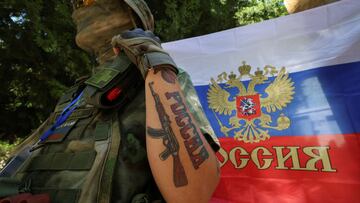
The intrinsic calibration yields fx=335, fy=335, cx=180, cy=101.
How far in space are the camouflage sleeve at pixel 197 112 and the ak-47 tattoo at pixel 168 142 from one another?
0.47 ft

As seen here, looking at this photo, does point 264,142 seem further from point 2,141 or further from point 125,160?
point 2,141

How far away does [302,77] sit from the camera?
2.61 metres

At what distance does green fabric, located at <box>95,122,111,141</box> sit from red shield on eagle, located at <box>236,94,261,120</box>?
1.66 meters

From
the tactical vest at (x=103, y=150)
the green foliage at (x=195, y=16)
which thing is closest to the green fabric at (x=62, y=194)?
the tactical vest at (x=103, y=150)

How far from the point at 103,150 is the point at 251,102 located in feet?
5.80

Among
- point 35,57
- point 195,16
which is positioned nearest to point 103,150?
point 195,16

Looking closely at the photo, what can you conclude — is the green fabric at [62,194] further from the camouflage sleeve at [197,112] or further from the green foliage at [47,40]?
the green foliage at [47,40]

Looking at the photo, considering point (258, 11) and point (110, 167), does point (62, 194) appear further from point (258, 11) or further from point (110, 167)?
point (258, 11)

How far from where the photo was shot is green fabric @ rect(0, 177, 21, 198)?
129cm

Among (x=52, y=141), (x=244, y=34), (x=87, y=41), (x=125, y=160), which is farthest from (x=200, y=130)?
(x=244, y=34)

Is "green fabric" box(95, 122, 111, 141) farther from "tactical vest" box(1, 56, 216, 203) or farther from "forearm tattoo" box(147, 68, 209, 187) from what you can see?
"forearm tattoo" box(147, 68, 209, 187)

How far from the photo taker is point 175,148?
114 centimetres

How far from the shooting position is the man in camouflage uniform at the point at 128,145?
3.76 ft

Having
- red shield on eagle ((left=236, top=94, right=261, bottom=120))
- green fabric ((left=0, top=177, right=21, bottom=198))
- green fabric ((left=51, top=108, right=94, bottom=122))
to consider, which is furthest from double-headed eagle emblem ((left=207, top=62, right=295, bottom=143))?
green fabric ((left=0, top=177, right=21, bottom=198))
